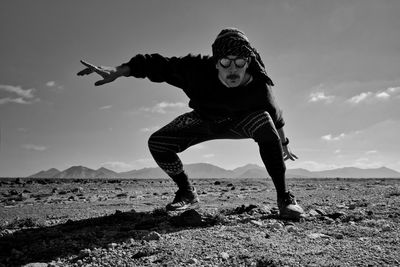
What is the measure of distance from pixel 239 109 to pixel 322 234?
5.95 feet

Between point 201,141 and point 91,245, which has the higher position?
point 201,141

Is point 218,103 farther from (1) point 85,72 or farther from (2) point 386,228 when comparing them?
(2) point 386,228

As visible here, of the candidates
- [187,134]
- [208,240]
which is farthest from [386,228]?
[187,134]

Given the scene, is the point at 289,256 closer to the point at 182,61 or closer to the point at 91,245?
the point at 91,245

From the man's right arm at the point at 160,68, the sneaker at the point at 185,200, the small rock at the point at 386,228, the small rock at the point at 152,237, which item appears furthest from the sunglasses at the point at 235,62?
the small rock at the point at 386,228

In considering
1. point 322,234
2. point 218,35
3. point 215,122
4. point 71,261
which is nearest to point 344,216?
point 322,234

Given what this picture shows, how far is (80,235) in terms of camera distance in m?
3.48

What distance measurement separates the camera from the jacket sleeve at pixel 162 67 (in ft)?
15.4

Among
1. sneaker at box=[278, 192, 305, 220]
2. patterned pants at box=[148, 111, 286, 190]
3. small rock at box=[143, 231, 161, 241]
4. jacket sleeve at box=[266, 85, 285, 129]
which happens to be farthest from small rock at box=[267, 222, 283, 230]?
jacket sleeve at box=[266, 85, 285, 129]

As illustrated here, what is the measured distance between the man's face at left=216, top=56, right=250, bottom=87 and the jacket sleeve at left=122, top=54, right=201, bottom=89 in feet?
1.82

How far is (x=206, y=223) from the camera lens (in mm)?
3768

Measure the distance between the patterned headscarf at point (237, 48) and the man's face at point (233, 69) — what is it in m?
0.06

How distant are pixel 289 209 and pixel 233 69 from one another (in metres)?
1.75

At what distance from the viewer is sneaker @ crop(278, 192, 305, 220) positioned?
13.1 ft
